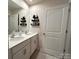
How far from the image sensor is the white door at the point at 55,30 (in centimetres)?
317

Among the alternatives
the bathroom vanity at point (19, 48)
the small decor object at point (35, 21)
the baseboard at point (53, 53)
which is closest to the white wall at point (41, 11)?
the small decor object at point (35, 21)

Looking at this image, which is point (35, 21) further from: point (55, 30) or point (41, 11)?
point (55, 30)

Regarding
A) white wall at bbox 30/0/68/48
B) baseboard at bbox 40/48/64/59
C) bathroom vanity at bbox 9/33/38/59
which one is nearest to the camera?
bathroom vanity at bbox 9/33/38/59

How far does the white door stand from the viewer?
10.4 ft

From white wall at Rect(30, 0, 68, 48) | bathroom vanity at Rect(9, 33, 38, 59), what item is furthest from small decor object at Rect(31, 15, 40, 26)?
bathroom vanity at Rect(9, 33, 38, 59)

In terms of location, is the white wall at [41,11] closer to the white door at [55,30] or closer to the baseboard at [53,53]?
the white door at [55,30]

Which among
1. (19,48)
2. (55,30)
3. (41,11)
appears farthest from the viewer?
(41,11)

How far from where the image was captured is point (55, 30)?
3338mm

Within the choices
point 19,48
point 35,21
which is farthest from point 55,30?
point 19,48

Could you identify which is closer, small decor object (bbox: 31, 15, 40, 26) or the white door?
the white door

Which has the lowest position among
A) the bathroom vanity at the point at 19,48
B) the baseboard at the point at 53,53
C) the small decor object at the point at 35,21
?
the baseboard at the point at 53,53

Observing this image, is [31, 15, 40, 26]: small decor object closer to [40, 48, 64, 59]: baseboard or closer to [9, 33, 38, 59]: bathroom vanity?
[40, 48, 64, 59]: baseboard
